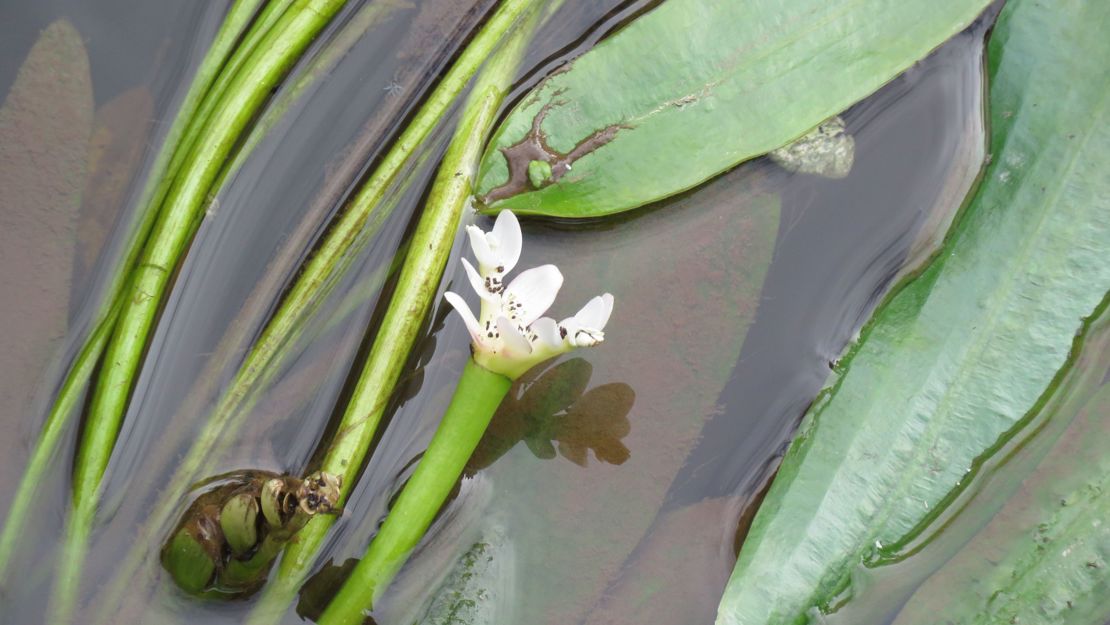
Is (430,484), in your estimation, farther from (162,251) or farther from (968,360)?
(968,360)

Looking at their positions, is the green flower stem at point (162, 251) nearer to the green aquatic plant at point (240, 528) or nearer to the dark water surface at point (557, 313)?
the dark water surface at point (557, 313)

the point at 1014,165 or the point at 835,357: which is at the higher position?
the point at 1014,165

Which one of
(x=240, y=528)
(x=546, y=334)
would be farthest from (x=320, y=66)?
(x=240, y=528)

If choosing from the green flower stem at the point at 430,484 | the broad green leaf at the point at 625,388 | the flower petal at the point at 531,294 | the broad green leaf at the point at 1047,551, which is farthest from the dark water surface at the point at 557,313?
the broad green leaf at the point at 1047,551

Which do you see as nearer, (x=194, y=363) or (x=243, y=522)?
(x=243, y=522)

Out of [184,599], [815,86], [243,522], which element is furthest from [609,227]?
[184,599]

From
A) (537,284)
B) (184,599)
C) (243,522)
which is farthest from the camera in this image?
(184,599)

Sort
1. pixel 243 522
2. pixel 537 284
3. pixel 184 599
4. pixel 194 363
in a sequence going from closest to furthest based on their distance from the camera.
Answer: pixel 243 522
pixel 537 284
pixel 184 599
pixel 194 363

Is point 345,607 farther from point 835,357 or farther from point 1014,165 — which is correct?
point 1014,165
